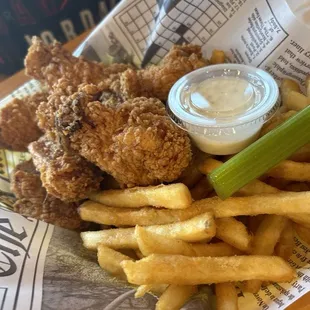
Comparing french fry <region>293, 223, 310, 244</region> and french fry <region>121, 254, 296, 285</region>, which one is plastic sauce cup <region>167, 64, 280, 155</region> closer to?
french fry <region>293, 223, 310, 244</region>

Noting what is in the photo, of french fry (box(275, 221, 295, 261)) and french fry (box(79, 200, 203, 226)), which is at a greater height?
french fry (box(79, 200, 203, 226))

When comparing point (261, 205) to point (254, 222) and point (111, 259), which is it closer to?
point (254, 222)

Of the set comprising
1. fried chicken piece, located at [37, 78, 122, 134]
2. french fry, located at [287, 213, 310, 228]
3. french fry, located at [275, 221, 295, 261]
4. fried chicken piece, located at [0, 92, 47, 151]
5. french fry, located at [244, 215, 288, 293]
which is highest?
fried chicken piece, located at [37, 78, 122, 134]

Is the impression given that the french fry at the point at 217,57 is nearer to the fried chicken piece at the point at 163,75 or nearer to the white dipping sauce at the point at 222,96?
the fried chicken piece at the point at 163,75

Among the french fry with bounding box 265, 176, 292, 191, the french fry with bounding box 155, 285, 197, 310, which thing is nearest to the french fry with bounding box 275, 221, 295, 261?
the french fry with bounding box 265, 176, 292, 191

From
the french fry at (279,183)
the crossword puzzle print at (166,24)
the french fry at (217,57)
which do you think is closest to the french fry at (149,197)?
the french fry at (279,183)

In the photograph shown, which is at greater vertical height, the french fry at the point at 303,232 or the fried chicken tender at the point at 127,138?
the fried chicken tender at the point at 127,138

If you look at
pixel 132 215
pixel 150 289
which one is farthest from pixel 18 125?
pixel 150 289
